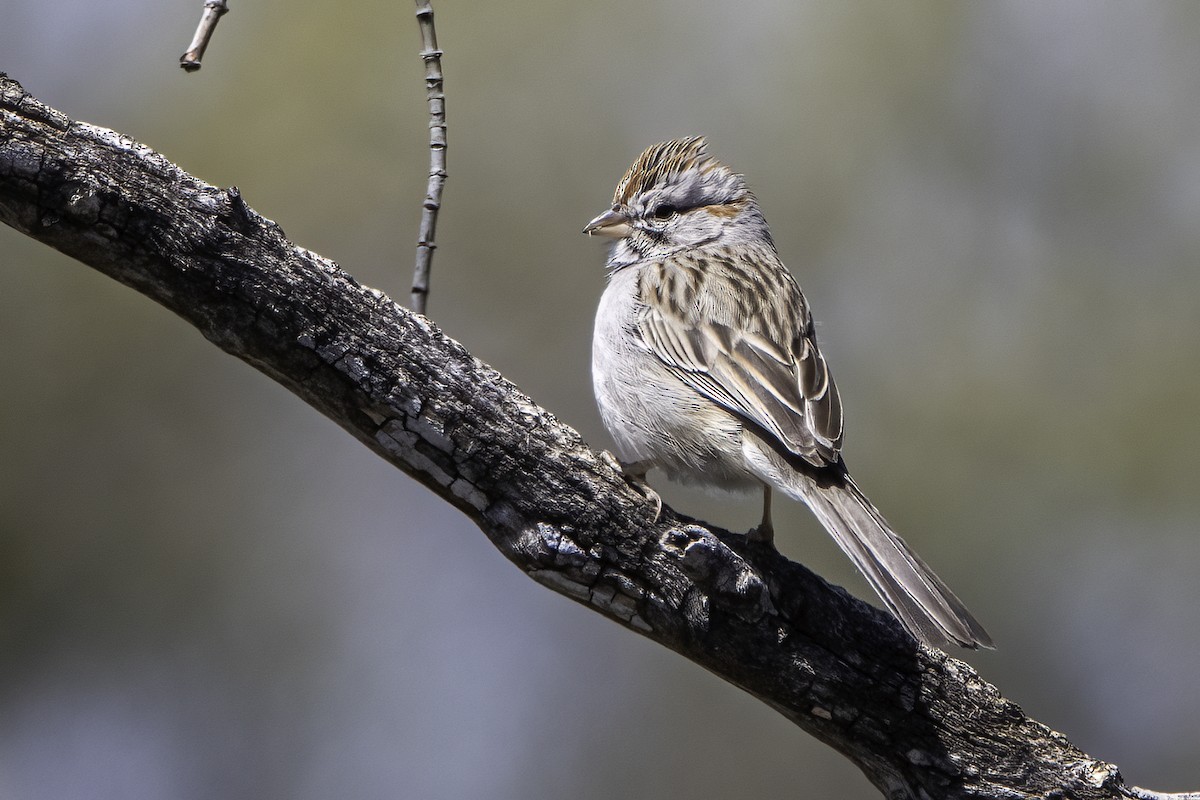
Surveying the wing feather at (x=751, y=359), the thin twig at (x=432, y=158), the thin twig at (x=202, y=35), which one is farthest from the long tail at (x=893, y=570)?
the thin twig at (x=202, y=35)

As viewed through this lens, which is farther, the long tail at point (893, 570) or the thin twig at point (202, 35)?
the long tail at point (893, 570)

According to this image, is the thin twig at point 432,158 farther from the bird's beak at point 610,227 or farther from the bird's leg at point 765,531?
the bird's beak at point 610,227

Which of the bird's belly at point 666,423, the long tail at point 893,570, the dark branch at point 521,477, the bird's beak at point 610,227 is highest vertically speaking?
the bird's beak at point 610,227

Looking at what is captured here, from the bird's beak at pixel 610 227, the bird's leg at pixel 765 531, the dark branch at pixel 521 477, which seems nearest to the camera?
the dark branch at pixel 521 477

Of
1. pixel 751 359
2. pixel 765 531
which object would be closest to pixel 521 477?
pixel 765 531

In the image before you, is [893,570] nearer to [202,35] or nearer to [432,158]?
[432,158]

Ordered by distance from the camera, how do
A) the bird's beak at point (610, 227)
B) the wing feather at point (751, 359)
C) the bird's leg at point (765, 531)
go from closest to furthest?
the bird's leg at point (765, 531) < the wing feather at point (751, 359) < the bird's beak at point (610, 227)

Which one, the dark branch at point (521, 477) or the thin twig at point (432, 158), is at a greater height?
the thin twig at point (432, 158)
